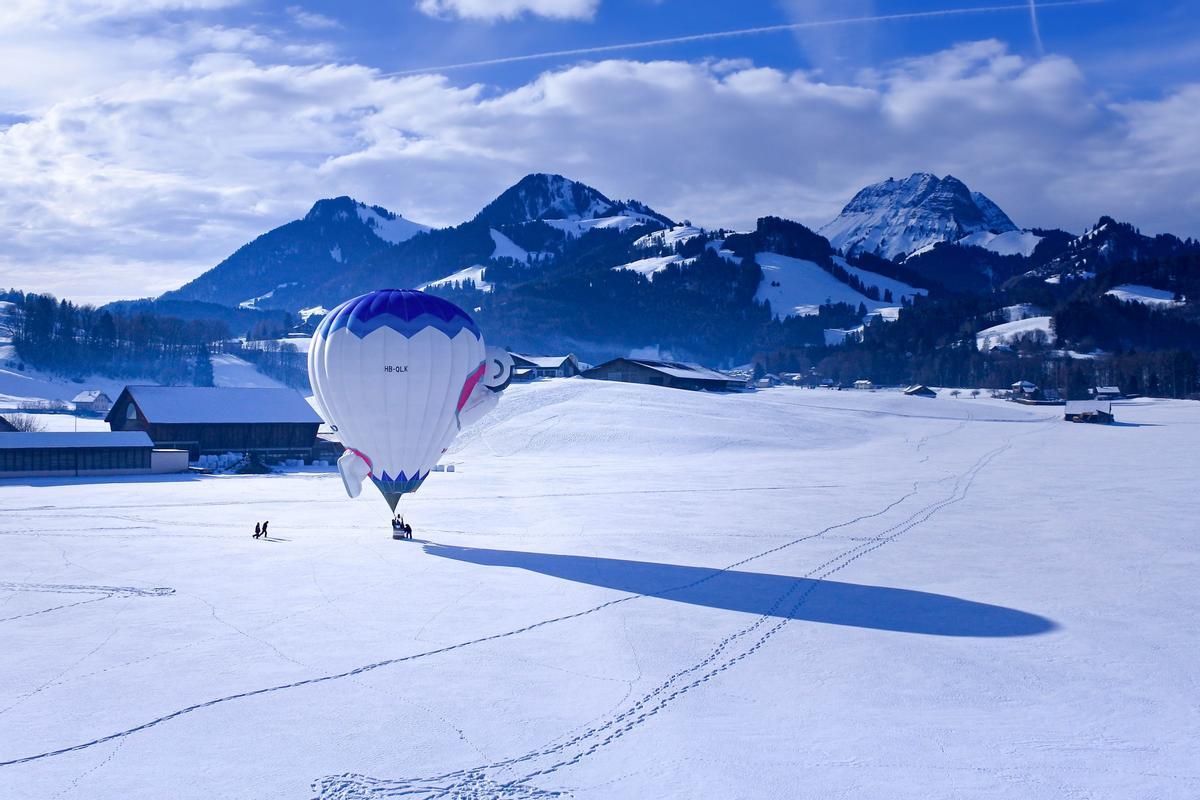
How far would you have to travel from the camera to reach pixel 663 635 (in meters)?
18.1

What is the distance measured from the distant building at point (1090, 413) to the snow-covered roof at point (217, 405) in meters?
68.3

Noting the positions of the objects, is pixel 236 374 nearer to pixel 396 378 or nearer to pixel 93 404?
pixel 93 404

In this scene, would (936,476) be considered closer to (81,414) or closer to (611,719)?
(611,719)

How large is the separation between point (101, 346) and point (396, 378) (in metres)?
151

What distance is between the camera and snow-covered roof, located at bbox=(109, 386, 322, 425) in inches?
2500

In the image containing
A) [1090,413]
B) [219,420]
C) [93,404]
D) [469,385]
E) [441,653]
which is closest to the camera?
[441,653]

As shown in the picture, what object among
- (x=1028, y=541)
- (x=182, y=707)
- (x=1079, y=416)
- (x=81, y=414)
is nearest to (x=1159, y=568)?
(x=1028, y=541)

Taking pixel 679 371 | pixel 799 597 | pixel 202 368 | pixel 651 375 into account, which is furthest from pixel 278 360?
pixel 799 597

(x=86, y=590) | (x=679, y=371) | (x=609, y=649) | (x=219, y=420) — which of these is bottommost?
(x=86, y=590)

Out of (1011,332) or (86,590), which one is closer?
(86,590)

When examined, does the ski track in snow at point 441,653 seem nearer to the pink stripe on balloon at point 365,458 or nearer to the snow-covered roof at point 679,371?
the pink stripe on balloon at point 365,458

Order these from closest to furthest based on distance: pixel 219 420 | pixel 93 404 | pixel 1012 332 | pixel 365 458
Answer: pixel 365 458, pixel 219 420, pixel 93 404, pixel 1012 332

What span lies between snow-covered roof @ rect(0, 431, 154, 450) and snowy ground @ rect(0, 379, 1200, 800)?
18385mm

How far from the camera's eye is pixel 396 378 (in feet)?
88.7
